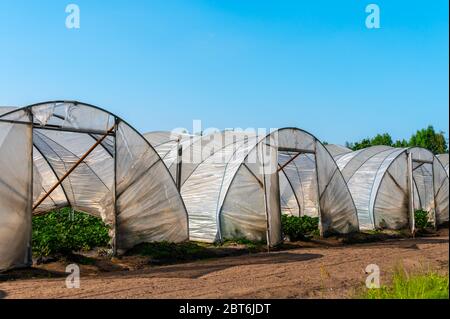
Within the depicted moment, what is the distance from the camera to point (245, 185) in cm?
1872

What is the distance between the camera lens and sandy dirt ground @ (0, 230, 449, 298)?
9.56 metres

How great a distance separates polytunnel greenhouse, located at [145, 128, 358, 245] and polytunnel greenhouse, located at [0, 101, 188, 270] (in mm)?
2016

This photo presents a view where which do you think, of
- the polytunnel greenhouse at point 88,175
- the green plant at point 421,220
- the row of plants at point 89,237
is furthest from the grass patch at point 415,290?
the green plant at point 421,220

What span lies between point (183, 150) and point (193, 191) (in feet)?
11.6

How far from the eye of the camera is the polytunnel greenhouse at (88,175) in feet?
41.1

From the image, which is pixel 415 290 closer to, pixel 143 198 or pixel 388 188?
pixel 143 198

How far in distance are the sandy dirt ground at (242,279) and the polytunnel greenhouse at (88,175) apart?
180cm

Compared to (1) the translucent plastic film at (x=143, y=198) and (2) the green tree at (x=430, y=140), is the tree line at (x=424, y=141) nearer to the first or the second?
(2) the green tree at (x=430, y=140)

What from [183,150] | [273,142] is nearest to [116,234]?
[273,142]

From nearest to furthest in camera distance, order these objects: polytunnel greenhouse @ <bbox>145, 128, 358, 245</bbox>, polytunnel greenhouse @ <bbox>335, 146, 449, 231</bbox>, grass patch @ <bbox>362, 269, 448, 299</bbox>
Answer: grass patch @ <bbox>362, 269, 448, 299</bbox> → polytunnel greenhouse @ <bbox>145, 128, 358, 245</bbox> → polytunnel greenhouse @ <bbox>335, 146, 449, 231</bbox>

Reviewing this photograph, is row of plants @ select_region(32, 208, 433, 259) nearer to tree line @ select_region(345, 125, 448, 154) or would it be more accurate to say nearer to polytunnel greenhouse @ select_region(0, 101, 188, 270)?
polytunnel greenhouse @ select_region(0, 101, 188, 270)

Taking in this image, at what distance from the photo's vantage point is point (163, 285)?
1035cm

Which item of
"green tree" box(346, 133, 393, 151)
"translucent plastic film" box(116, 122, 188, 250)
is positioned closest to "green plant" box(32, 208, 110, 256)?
"translucent plastic film" box(116, 122, 188, 250)
